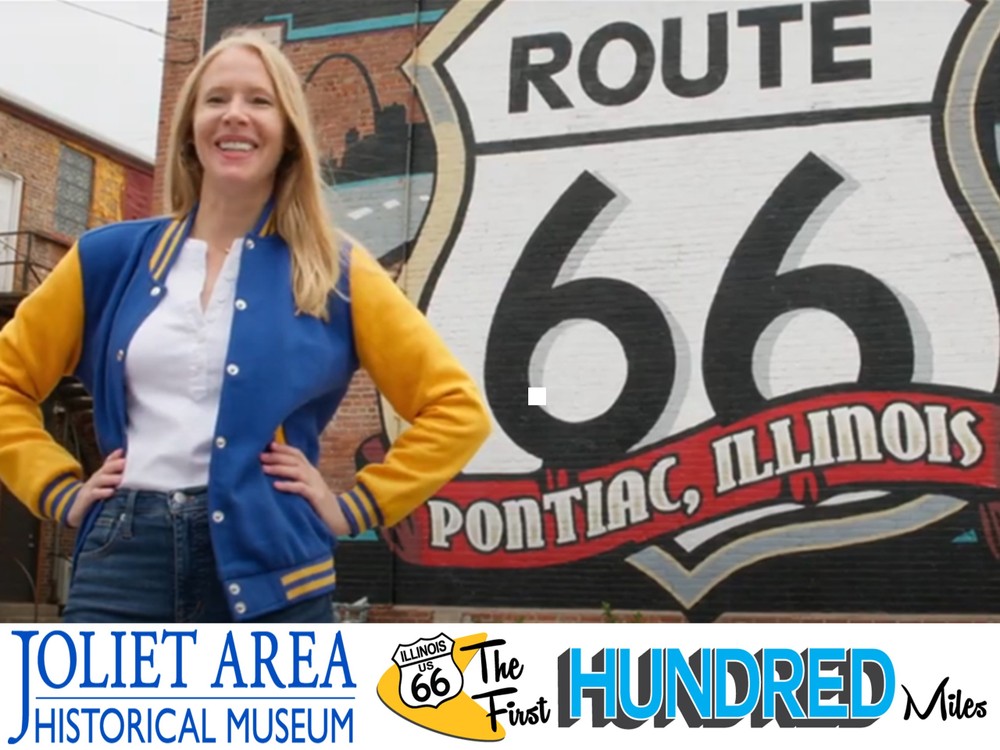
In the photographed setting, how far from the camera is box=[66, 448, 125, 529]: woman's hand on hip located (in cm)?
219

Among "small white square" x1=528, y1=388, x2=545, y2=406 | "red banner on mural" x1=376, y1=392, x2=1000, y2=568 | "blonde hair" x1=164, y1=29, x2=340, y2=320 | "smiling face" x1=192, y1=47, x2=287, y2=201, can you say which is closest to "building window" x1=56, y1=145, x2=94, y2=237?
"red banner on mural" x1=376, y1=392, x2=1000, y2=568

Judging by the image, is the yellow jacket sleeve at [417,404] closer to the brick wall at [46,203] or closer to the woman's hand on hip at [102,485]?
the woman's hand on hip at [102,485]

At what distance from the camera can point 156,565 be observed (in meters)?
2.15

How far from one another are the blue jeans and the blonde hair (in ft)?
1.36

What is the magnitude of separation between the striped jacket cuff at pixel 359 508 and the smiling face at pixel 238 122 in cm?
59

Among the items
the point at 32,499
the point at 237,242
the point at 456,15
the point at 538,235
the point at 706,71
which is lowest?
the point at 32,499

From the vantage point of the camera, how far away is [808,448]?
1010 cm

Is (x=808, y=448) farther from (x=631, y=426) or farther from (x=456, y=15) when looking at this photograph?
(x=456, y=15)

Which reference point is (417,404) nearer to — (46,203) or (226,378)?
(226,378)

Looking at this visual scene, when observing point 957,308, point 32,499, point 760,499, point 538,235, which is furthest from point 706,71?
point 32,499

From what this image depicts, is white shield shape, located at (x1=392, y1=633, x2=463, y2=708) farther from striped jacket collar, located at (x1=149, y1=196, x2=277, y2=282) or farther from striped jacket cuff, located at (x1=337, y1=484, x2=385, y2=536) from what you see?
striped jacket collar, located at (x1=149, y1=196, x2=277, y2=282)

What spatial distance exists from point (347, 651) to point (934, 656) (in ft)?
4.50

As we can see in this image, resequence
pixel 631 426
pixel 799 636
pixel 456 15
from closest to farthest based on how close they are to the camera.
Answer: pixel 799 636 < pixel 631 426 < pixel 456 15

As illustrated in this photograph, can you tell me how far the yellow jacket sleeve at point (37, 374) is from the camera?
Answer: 7.57 feet
